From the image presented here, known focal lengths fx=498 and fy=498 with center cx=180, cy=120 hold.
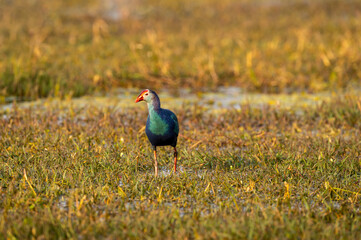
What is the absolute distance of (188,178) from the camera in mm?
5152

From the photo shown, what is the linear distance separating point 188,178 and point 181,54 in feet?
27.5

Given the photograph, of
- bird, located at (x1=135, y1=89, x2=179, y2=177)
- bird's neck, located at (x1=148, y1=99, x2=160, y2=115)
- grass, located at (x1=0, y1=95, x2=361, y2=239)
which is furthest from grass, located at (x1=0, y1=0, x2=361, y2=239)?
bird's neck, located at (x1=148, y1=99, x2=160, y2=115)

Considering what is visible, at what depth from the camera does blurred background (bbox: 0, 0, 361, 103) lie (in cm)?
1024

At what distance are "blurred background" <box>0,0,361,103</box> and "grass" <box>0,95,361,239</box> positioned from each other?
2.08m

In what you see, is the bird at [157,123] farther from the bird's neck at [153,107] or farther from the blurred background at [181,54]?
the blurred background at [181,54]

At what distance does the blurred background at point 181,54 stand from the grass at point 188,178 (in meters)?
2.08

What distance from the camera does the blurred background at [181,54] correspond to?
10.2 meters

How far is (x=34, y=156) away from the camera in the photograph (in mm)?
5738

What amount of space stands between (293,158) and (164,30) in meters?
12.8

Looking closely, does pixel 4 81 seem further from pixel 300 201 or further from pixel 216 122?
pixel 300 201

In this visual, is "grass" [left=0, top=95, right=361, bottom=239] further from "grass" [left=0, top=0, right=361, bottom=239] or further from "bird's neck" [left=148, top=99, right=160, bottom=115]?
"bird's neck" [left=148, top=99, right=160, bottom=115]

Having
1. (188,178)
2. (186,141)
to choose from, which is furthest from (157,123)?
(186,141)

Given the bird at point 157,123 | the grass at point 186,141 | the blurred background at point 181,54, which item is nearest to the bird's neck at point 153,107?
the bird at point 157,123

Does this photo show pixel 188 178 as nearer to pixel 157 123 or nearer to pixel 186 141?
pixel 157 123
